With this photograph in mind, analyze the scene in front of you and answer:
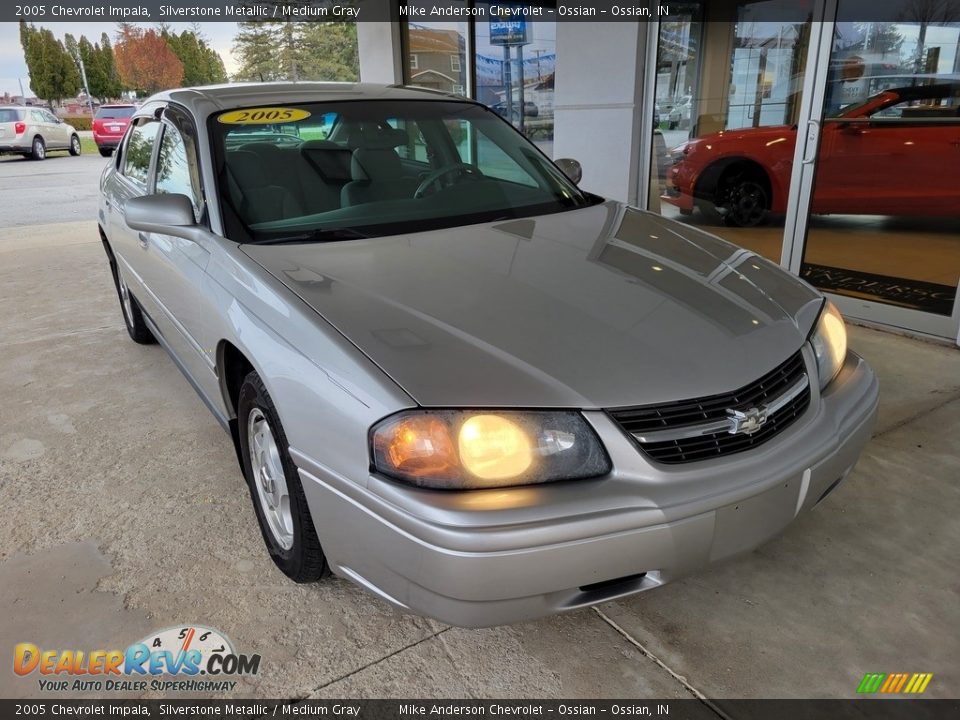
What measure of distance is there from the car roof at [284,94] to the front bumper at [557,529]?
173cm

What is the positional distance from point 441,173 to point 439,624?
175 centimetres

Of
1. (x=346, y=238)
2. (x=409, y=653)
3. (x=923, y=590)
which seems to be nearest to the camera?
(x=409, y=653)

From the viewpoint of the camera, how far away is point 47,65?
131 feet

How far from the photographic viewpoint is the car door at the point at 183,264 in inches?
99.0

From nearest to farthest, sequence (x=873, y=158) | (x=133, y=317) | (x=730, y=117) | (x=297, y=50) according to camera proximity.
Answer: (x=133, y=317)
(x=873, y=158)
(x=730, y=117)
(x=297, y=50)

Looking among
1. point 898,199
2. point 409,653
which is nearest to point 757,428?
point 409,653

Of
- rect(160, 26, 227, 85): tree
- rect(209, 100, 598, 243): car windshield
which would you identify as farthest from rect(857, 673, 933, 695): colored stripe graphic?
rect(160, 26, 227, 85): tree

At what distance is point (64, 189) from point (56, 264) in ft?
30.1

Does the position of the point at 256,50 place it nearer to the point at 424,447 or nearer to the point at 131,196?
the point at 131,196

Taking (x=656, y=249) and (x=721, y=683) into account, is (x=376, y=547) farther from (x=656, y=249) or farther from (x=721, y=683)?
(x=656, y=249)

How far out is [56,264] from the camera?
754cm

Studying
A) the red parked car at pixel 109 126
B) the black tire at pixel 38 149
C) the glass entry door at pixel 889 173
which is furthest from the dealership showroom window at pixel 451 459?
the black tire at pixel 38 149

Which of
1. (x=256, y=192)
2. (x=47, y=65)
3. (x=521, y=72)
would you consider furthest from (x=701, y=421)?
(x=47, y=65)

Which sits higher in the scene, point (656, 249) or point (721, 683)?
point (656, 249)
